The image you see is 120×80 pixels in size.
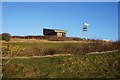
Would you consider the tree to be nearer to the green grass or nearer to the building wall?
the green grass

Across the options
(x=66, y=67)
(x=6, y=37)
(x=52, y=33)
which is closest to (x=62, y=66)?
(x=66, y=67)

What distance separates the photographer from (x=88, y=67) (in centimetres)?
1631

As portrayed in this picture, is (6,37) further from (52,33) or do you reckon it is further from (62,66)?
(52,33)

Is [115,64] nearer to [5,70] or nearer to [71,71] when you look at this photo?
[71,71]

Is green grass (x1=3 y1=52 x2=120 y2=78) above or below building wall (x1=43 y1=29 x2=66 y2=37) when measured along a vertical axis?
below

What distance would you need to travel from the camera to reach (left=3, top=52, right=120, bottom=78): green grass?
15273mm

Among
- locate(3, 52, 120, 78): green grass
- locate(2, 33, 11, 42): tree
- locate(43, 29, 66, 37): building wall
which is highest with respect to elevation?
locate(43, 29, 66, 37): building wall

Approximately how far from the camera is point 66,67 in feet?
53.2

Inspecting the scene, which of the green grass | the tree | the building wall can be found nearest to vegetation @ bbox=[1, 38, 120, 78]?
the green grass

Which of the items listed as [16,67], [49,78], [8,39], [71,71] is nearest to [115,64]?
[71,71]

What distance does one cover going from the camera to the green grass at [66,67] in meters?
15.3

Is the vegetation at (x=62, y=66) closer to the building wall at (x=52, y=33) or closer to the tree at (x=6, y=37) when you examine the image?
the tree at (x=6, y=37)

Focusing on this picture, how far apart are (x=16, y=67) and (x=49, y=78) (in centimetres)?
241

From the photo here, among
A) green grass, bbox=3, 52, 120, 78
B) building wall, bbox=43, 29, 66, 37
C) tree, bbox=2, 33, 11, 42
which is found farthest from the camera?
building wall, bbox=43, 29, 66, 37
